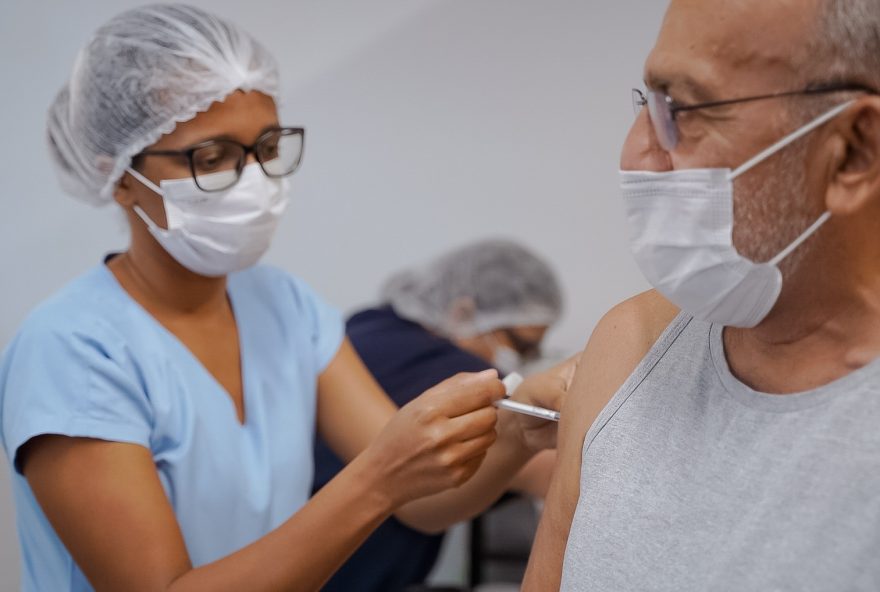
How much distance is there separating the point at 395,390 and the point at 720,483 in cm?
129

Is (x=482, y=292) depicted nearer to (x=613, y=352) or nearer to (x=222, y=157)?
(x=222, y=157)

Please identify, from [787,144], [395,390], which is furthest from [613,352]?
[395,390]

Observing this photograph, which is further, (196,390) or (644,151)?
(196,390)

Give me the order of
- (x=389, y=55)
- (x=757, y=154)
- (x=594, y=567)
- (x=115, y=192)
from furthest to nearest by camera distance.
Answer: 1. (x=389, y=55)
2. (x=115, y=192)
3. (x=594, y=567)
4. (x=757, y=154)

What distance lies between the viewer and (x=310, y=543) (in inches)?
50.8

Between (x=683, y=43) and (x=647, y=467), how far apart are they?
41cm

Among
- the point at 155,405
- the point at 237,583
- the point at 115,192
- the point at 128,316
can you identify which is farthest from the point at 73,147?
the point at 237,583

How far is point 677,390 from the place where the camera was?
102 cm

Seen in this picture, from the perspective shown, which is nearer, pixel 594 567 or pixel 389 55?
pixel 594 567

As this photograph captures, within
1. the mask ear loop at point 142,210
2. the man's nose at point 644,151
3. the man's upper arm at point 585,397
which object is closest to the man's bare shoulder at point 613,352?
the man's upper arm at point 585,397

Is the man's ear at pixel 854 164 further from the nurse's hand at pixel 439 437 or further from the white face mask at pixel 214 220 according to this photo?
the white face mask at pixel 214 220

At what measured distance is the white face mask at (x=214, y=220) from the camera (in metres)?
1.48

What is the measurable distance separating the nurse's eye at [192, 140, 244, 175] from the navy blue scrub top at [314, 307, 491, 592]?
0.79m

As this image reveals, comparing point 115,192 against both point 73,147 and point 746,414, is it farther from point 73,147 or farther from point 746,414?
point 746,414
